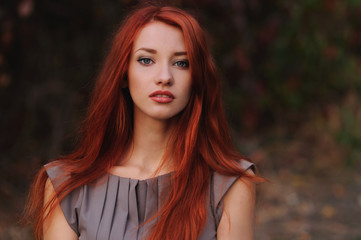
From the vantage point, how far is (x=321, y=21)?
19.6ft

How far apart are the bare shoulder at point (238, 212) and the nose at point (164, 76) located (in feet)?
1.56

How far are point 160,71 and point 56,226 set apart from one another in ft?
2.41

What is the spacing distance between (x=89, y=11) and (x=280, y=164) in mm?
2593

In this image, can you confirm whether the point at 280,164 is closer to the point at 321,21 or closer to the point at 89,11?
the point at 321,21

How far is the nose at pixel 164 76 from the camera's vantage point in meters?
2.10

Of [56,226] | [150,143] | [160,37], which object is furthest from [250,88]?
[56,226]

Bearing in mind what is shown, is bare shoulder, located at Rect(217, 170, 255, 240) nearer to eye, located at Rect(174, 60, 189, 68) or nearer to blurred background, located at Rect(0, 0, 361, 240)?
eye, located at Rect(174, 60, 189, 68)

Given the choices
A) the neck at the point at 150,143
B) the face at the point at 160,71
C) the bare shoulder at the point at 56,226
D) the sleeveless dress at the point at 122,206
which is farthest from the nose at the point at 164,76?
the bare shoulder at the point at 56,226

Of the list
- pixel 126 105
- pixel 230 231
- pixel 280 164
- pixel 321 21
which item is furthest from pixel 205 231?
pixel 321 21

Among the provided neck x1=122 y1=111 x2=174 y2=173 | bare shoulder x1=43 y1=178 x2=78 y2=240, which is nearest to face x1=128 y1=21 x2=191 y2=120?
neck x1=122 y1=111 x2=174 y2=173

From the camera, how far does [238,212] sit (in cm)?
219

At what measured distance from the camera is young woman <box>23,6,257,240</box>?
2150 mm

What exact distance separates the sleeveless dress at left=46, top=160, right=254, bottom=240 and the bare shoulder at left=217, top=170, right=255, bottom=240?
24mm

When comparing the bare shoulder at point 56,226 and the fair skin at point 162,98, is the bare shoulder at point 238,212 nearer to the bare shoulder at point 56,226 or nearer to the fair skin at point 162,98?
the fair skin at point 162,98
